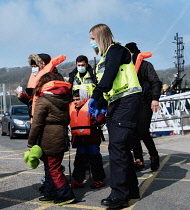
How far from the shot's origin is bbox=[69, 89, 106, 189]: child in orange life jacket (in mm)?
4793

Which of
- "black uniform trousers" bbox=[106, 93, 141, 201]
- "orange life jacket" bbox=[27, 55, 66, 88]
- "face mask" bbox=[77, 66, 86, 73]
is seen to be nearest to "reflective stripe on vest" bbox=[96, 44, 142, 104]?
"black uniform trousers" bbox=[106, 93, 141, 201]

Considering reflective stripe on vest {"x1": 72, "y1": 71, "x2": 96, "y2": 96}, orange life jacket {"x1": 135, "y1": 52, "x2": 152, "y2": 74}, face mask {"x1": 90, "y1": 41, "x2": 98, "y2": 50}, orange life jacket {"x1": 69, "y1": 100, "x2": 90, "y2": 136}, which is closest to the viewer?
face mask {"x1": 90, "y1": 41, "x2": 98, "y2": 50}

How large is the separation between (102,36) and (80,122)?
1.38 metres

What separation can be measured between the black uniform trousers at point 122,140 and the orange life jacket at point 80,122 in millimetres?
898

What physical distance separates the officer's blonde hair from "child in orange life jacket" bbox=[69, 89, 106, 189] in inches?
42.9

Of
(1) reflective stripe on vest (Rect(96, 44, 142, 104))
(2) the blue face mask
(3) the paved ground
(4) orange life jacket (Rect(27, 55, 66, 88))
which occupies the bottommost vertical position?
(3) the paved ground

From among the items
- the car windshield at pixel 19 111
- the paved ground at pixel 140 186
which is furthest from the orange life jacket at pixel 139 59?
the car windshield at pixel 19 111

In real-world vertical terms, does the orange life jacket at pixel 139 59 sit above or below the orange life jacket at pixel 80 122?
above

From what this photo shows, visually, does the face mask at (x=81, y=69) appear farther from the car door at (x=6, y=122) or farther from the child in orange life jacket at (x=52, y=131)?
the car door at (x=6, y=122)

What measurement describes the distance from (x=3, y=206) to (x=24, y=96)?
5.13 feet

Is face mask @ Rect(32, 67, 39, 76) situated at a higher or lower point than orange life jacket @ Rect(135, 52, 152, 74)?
lower

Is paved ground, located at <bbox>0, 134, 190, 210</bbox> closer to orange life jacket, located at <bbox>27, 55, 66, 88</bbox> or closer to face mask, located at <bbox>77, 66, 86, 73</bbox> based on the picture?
orange life jacket, located at <bbox>27, 55, 66, 88</bbox>

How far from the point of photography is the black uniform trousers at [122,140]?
3779mm

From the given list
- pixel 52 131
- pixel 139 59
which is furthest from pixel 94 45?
pixel 139 59
